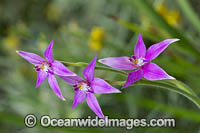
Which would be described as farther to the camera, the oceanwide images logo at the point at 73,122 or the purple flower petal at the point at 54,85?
the oceanwide images logo at the point at 73,122

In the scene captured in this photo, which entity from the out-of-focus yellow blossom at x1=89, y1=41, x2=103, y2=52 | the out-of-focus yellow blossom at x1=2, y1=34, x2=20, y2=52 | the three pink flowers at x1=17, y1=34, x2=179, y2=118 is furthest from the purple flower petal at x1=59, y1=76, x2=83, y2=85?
the out-of-focus yellow blossom at x1=2, y1=34, x2=20, y2=52

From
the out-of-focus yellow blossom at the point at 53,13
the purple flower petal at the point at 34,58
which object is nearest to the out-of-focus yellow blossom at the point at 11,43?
the out-of-focus yellow blossom at the point at 53,13

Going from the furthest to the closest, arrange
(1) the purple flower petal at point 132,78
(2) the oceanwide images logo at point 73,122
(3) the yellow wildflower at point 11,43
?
(3) the yellow wildflower at point 11,43
(2) the oceanwide images logo at point 73,122
(1) the purple flower petal at point 132,78

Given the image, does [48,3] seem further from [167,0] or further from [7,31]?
[167,0]

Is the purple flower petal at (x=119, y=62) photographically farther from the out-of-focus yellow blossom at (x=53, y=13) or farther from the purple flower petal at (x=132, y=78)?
the out-of-focus yellow blossom at (x=53, y=13)

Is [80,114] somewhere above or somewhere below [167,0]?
below

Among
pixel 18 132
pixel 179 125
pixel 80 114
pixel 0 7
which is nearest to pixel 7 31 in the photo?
pixel 0 7
